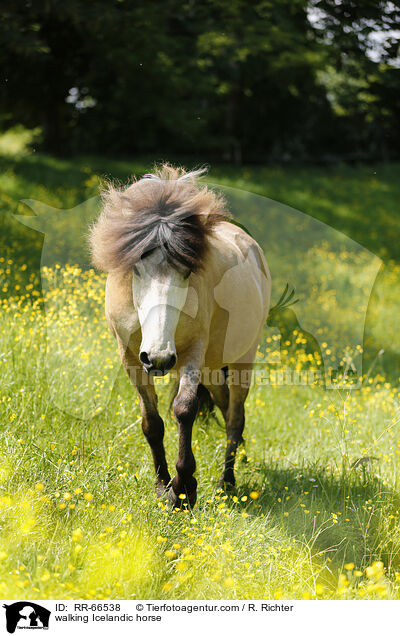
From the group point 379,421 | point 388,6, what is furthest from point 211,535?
point 388,6

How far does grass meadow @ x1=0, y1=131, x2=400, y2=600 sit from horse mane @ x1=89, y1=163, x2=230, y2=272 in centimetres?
130

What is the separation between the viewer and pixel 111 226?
10.4ft

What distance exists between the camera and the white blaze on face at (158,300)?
277 cm

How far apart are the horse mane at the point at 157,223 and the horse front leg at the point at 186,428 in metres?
0.65

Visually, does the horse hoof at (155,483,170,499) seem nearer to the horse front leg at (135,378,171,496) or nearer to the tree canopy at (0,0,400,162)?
the horse front leg at (135,378,171,496)

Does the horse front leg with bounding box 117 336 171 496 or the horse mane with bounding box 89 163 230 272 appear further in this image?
the horse front leg with bounding box 117 336 171 496

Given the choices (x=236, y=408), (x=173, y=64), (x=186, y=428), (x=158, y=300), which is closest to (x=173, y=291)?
(x=158, y=300)

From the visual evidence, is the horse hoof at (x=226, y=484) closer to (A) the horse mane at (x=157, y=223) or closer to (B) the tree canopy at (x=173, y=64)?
(A) the horse mane at (x=157, y=223)

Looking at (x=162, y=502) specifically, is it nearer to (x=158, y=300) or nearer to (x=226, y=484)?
(x=226, y=484)

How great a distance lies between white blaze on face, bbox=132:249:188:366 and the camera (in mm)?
2768

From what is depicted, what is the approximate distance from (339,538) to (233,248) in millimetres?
2000

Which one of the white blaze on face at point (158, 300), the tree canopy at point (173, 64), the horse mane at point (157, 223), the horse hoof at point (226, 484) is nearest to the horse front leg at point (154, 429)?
the horse hoof at point (226, 484)

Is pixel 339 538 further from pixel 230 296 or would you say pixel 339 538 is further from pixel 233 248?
pixel 233 248

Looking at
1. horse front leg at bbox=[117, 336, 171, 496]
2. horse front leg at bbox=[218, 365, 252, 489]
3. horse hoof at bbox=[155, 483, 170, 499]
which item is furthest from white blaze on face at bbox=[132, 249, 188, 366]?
horse front leg at bbox=[218, 365, 252, 489]
